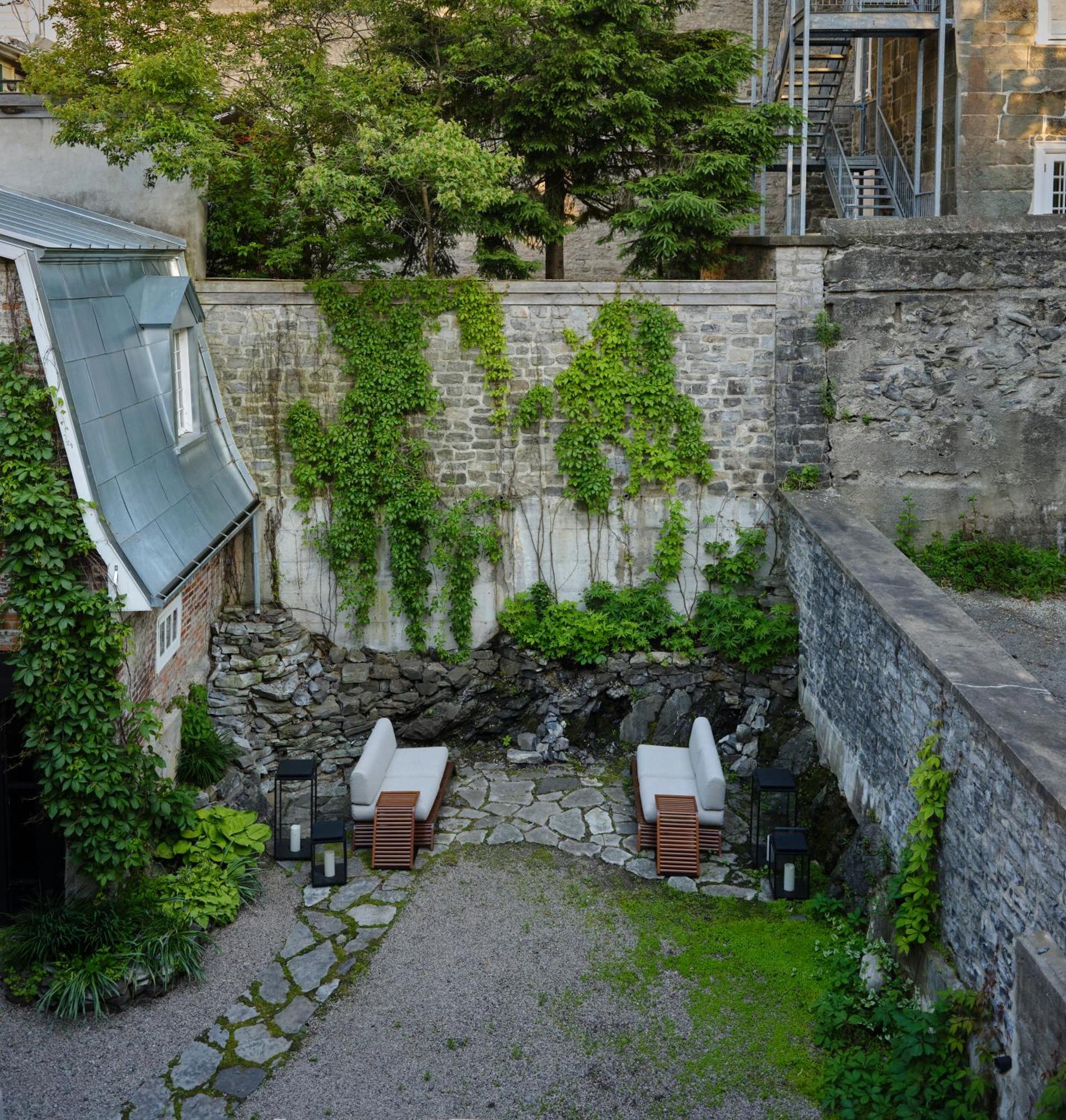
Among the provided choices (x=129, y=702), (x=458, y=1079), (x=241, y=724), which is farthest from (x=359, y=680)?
(x=458, y=1079)

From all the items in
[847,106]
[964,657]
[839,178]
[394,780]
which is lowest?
[394,780]

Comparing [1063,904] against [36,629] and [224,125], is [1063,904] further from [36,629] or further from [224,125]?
[224,125]

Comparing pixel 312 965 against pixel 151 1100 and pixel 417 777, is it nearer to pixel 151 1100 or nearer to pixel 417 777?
pixel 151 1100

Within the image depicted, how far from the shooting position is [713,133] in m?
13.1

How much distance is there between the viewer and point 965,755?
23.0 feet

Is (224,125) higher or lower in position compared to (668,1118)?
higher

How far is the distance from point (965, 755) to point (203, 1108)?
16.5 feet

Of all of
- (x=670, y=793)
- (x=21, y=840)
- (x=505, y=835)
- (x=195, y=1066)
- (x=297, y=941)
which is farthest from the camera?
(x=505, y=835)

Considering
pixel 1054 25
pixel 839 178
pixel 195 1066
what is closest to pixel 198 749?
pixel 195 1066

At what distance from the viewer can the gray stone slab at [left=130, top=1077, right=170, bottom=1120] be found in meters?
6.98

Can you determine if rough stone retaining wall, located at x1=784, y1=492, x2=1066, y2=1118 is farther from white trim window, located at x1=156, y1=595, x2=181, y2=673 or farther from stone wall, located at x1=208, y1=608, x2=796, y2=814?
white trim window, located at x1=156, y1=595, x2=181, y2=673

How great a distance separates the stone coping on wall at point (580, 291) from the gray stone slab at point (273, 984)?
697 centimetres

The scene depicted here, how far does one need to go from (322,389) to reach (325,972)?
6464 mm

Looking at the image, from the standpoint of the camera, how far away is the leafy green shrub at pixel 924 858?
739cm
